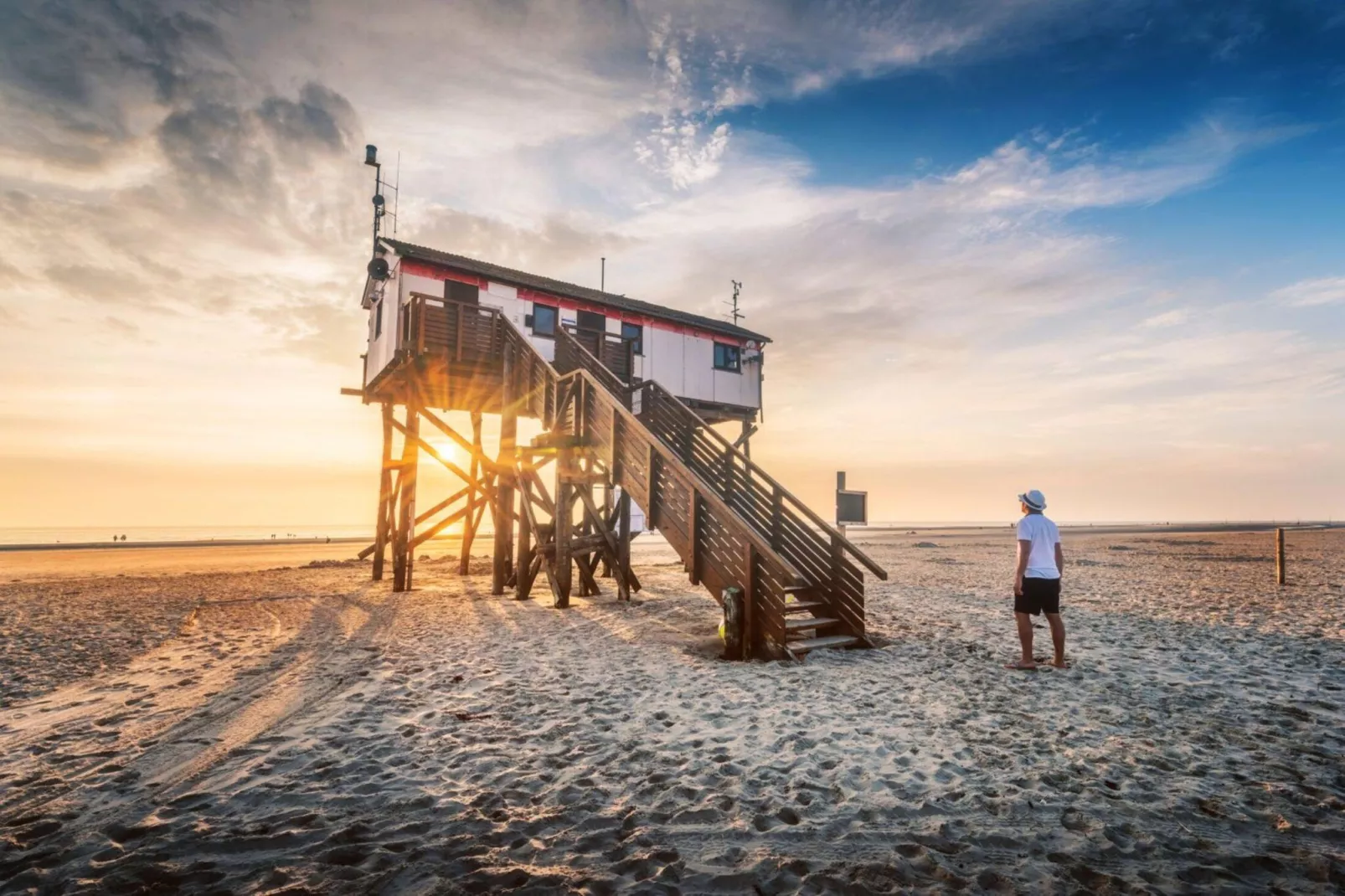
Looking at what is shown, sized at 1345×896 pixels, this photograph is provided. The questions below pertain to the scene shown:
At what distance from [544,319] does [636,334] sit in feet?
9.95

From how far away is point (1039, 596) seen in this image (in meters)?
6.95

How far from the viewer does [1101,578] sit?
16.0m

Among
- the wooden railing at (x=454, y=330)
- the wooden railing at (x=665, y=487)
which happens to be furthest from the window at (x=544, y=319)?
the wooden railing at (x=665, y=487)

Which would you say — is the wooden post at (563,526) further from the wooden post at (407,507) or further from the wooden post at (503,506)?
the wooden post at (407,507)

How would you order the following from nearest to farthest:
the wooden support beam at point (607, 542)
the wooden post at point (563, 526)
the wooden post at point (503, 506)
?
the wooden post at point (563, 526), the wooden support beam at point (607, 542), the wooden post at point (503, 506)

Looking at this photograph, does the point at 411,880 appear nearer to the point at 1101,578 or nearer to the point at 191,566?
the point at 1101,578

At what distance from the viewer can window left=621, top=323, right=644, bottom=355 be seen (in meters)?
19.8

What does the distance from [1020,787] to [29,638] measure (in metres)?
12.9

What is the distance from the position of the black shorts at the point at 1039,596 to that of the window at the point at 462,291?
1494 cm

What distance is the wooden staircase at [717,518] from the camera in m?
7.92

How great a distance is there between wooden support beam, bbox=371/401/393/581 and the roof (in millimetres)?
4625

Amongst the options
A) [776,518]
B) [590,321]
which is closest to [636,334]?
[590,321]

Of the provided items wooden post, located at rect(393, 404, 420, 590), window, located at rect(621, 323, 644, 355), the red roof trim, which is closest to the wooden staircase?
wooden post, located at rect(393, 404, 420, 590)

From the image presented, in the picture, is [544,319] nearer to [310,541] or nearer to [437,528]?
[437,528]
